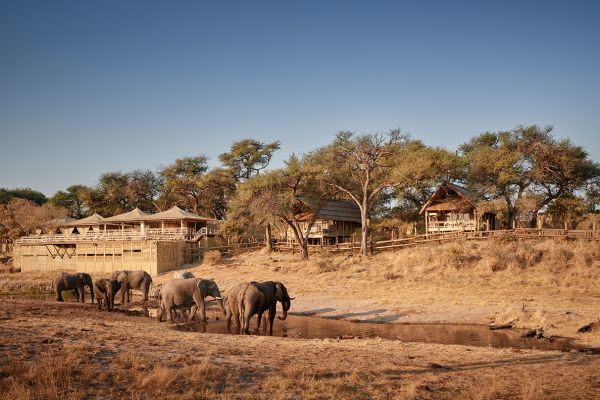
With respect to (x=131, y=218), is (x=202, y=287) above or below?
below

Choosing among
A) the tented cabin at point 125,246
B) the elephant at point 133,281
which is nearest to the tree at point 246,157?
the tented cabin at point 125,246

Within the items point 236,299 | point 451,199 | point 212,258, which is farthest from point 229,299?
point 451,199

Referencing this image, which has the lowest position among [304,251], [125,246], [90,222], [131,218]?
[304,251]

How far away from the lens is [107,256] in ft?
177

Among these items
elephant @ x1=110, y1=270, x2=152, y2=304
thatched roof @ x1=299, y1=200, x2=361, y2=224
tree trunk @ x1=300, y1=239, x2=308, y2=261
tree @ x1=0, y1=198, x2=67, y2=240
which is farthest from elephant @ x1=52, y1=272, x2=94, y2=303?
tree @ x1=0, y1=198, x2=67, y2=240

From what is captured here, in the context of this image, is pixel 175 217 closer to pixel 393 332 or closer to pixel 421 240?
pixel 421 240

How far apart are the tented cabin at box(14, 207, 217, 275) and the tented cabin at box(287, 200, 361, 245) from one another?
10.7 m

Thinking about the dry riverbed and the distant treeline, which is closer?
the dry riverbed

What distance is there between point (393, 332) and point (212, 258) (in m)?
30.0

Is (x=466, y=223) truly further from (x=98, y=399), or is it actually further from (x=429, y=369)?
(x=98, y=399)

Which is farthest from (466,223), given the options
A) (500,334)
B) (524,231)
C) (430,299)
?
(500,334)

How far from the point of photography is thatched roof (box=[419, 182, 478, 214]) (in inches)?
1958

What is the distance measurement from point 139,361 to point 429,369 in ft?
23.1

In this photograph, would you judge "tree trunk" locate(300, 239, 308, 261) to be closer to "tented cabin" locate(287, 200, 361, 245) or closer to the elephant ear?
"tented cabin" locate(287, 200, 361, 245)
